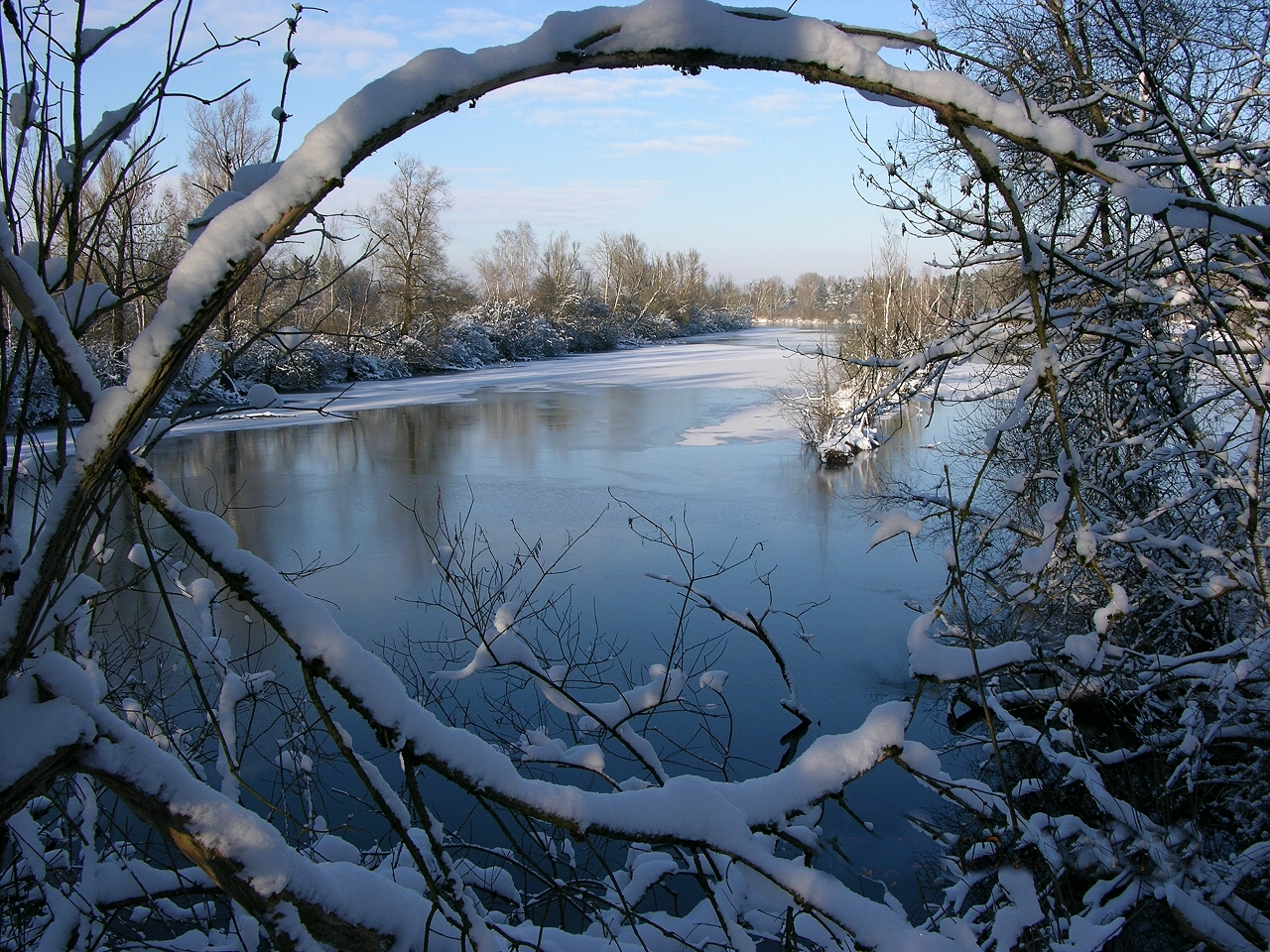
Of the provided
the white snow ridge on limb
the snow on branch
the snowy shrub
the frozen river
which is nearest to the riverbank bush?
the snowy shrub

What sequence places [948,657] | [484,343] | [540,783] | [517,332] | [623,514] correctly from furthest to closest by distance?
[517,332]
[484,343]
[623,514]
[948,657]
[540,783]

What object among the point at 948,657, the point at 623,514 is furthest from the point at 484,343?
the point at 948,657

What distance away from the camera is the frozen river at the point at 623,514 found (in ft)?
19.5

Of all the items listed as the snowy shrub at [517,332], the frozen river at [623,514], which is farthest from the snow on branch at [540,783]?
the snowy shrub at [517,332]

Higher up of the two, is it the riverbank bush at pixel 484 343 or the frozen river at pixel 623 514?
the riverbank bush at pixel 484 343

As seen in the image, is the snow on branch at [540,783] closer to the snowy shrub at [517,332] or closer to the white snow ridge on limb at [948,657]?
the white snow ridge on limb at [948,657]

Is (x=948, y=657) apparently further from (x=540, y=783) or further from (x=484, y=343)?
(x=484, y=343)

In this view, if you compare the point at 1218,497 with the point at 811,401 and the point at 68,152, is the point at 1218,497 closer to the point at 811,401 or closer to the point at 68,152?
the point at 68,152

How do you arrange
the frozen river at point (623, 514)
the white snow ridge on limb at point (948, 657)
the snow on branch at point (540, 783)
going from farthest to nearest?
1. the frozen river at point (623, 514)
2. the white snow ridge on limb at point (948, 657)
3. the snow on branch at point (540, 783)

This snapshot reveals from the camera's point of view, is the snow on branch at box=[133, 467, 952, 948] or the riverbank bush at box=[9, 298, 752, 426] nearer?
the snow on branch at box=[133, 467, 952, 948]

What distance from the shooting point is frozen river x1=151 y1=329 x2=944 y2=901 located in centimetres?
593

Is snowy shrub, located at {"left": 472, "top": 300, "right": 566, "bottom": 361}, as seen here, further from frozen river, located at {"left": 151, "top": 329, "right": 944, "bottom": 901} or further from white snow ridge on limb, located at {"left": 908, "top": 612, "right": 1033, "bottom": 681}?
white snow ridge on limb, located at {"left": 908, "top": 612, "right": 1033, "bottom": 681}

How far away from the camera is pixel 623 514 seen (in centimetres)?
955

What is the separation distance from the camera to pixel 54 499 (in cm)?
77
